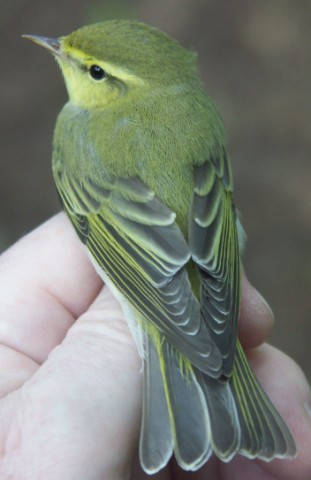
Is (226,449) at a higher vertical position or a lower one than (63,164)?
lower

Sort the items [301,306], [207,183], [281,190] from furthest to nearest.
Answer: [281,190] < [301,306] < [207,183]

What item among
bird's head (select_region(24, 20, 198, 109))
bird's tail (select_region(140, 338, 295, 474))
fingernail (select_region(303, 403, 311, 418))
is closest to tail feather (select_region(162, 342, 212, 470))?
bird's tail (select_region(140, 338, 295, 474))

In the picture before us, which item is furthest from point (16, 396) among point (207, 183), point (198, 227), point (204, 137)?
point (204, 137)

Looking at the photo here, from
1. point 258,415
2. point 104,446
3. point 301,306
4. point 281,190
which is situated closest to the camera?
point 104,446

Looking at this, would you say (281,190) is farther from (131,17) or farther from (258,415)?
(258,415)

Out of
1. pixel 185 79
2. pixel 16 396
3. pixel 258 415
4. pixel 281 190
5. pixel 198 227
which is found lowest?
pixel 281 190

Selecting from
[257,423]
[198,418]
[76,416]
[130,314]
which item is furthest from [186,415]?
[130,314]
